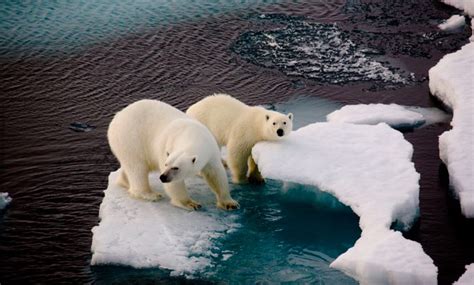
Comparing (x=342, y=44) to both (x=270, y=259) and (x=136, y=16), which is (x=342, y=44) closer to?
(x=136, y=16)

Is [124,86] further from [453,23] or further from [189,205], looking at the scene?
[453,23]

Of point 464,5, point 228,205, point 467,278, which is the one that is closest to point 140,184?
point 228,205

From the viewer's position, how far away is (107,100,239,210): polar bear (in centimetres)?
705

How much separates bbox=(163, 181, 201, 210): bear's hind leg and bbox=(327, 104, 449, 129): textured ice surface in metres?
3.02

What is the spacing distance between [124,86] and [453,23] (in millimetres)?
6327

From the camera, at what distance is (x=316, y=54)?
1210 cm

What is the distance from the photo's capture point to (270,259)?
22.0 ft

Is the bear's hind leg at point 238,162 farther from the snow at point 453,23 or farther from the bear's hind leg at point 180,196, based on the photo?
the snow at point 453,23

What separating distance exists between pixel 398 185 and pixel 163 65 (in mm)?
5858

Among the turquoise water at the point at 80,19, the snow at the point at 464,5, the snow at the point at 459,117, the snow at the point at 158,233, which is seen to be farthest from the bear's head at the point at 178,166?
the snow at the point at 464,5

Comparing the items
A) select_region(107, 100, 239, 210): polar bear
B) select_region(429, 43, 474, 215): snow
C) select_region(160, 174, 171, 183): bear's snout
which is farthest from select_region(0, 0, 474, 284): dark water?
select_region(160, 174, 171, 183): bear's snout

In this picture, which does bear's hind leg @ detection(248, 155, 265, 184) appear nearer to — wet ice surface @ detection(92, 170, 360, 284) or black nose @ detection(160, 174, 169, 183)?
wet ice surface @ detection(92, 170, 360, 284)

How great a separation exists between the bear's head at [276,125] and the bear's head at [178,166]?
4.07 ft

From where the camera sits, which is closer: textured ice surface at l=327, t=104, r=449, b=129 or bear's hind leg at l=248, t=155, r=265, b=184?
bear's hind leg at l=248, t=155, r=265, b=184
